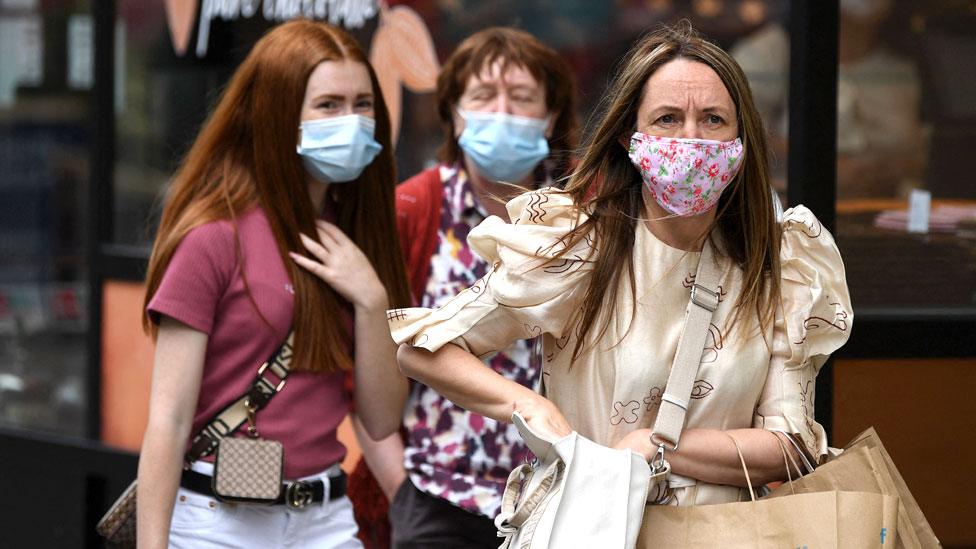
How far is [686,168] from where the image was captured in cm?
258

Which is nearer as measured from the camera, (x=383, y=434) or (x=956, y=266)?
(x=383, y=434)

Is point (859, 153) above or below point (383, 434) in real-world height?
above

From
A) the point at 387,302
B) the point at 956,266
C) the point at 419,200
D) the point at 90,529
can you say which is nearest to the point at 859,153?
the point at 956,266

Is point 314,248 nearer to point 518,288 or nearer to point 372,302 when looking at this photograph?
point 372,302

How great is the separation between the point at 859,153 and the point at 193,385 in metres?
2.23

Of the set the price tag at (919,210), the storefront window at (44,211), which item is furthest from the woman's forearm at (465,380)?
the storefront window at (44,211)

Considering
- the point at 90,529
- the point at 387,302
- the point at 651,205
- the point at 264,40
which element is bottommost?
the point at 90,529

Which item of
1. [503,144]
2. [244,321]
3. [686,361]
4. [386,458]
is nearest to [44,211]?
[386,458]

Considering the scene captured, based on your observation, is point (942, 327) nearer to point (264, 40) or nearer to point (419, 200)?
point (419, 200)

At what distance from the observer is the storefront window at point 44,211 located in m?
7.05

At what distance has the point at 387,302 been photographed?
11.7ft

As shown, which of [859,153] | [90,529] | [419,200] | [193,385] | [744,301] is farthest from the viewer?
[90,529]

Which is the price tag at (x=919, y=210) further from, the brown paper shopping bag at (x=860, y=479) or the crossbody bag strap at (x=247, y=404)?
the crossbody bag strap at (x=247, y=404)

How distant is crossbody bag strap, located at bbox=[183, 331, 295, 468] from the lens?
331cm
